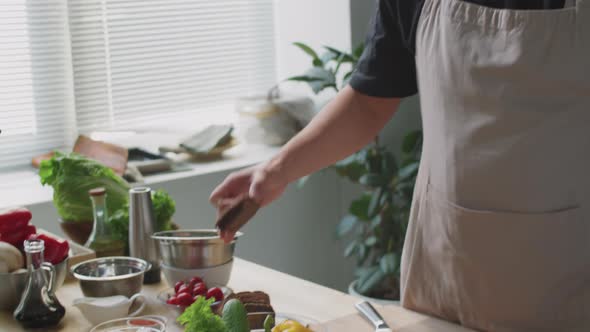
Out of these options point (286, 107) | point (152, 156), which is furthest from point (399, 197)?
point (152, 156)

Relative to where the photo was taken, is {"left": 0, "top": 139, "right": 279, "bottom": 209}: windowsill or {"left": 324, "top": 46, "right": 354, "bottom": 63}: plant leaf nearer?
{"left": 0, "top": 139, "right": 279, "bottom": 209}: windowsill

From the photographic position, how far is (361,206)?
319cm

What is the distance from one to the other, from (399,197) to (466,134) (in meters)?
1.72

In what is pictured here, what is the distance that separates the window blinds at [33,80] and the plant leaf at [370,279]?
3.60ft

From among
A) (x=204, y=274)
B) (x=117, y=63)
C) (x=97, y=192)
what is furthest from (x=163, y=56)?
(x=204, y=274)

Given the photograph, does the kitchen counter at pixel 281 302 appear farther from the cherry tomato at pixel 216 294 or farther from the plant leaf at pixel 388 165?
the plant leaf at pixel 388 165

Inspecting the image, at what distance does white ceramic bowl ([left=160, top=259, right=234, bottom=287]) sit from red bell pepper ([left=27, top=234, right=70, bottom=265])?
202 mm

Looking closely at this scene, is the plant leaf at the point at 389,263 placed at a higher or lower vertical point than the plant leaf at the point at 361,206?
lower

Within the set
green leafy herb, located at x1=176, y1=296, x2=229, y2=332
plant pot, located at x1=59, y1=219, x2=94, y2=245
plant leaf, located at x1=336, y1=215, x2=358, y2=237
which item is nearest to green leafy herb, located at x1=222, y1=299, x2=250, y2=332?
green leafy herb, located at x1=176, y1=296, x2=229, y2=332

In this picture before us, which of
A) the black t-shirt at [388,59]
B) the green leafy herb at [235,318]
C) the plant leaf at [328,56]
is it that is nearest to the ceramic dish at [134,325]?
the green leafy herb at [235,318]

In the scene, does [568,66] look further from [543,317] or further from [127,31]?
[127,31]

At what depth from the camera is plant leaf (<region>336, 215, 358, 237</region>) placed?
125 inches

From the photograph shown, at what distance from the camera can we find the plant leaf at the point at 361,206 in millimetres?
Answer: 3188

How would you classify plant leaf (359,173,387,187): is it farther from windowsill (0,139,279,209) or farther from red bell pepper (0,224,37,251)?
red bell pepper (0,224,37,251)
